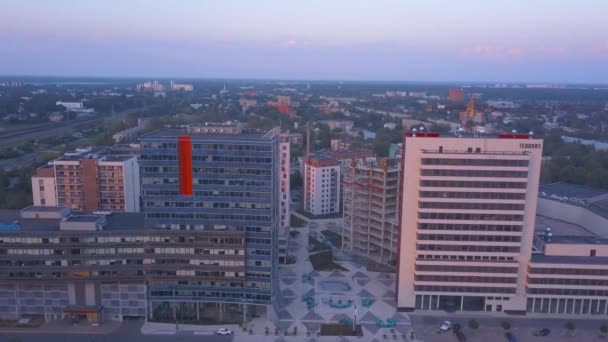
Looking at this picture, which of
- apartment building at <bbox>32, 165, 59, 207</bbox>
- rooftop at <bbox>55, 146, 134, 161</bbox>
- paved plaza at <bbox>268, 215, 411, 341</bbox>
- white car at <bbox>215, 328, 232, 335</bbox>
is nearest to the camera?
white car at <bbox>215, 328, 232, 335</bbox>

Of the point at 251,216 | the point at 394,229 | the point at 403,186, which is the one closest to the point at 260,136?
the point at 251,216

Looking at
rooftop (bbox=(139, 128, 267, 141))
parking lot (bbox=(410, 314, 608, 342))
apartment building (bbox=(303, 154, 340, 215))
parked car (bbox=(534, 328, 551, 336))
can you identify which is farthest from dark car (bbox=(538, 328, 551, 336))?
apartment building (bbox=(303, 154, 340, 215))

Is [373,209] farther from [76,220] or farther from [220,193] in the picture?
[76,220]

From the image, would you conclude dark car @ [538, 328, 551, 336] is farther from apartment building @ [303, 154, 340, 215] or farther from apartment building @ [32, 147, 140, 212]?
apartment building @ [32, 147, 140, 212]

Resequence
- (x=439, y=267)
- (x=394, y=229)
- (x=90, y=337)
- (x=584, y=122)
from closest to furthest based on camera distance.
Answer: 1. (x=90, y=337)
2. (x=439, y=267)
3. (x=394, y=229)
4. (x=584, y=122)

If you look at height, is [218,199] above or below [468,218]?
above

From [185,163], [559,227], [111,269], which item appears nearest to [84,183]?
[111,269]

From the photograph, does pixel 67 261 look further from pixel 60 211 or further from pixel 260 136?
pixel 260 136
